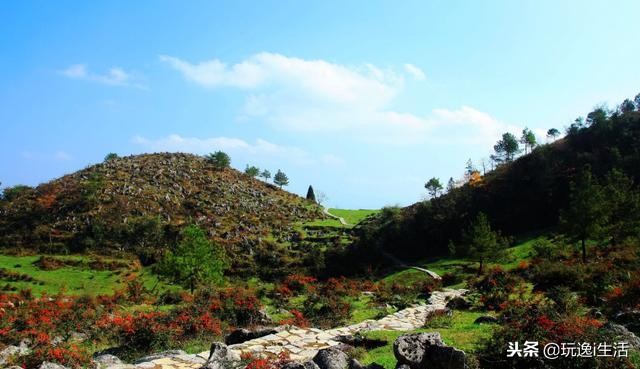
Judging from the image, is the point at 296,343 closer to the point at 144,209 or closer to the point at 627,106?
the point at 144,209

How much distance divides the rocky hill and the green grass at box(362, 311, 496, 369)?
245 ft

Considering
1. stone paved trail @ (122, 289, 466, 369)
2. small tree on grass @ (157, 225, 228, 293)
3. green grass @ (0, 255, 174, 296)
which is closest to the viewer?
stone paved trail @ (122, 289, 466, 369)

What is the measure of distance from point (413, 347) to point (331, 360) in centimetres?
258

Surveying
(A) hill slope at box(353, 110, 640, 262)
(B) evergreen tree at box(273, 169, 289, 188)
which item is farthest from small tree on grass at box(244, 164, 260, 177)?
(A) hill slope at box(353, 110, 640, 262)

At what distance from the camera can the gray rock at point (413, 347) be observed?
1286 centimetres

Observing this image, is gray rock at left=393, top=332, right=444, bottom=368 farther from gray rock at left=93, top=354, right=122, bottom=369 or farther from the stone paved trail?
gray rock at left=93, top=354, right=122, bottom=369

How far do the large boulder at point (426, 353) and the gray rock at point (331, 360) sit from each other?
1853 millimetres

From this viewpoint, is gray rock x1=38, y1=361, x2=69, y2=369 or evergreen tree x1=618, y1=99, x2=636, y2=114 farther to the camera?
evergreen tree x1=618, y1=99, x2=636, y2=114

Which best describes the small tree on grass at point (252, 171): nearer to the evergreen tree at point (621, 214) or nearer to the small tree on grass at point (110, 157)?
the small tree on grass at point (110, 157)

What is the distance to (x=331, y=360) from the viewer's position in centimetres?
1387

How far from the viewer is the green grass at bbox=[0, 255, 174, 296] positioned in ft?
211

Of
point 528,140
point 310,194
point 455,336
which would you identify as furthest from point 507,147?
point 455,336

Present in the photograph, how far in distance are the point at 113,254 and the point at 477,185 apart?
257 feet

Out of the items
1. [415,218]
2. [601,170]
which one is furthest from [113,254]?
[601,170]
